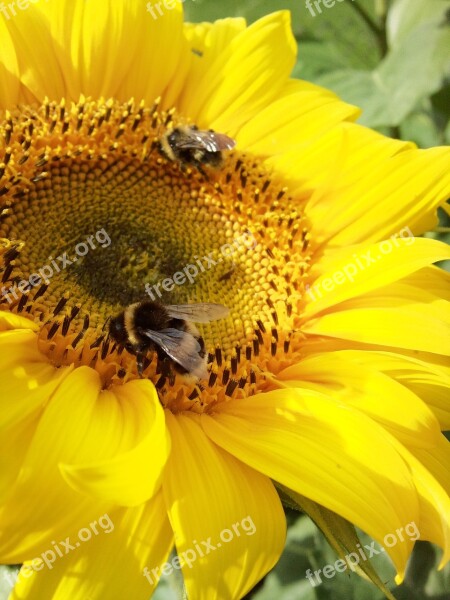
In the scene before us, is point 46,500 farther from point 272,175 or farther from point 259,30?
point 259,30

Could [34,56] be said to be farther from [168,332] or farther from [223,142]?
[168,332]

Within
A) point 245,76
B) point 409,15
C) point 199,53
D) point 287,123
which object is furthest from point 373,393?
point 409,15

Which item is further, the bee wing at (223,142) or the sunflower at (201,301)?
the bee wing at (223,142)

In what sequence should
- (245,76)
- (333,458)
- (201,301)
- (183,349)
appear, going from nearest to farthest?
(333,458) → (183,349) → (201,301) → (245,76)

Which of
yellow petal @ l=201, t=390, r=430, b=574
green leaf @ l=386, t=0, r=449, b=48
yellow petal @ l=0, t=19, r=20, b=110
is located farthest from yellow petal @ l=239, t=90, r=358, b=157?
yellow petal @ l=201, t=390, r=430, b=574

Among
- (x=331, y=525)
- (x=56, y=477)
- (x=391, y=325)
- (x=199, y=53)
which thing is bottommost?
(x=331, y=525)

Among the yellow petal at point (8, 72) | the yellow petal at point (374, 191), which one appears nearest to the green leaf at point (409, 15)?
the yellow petal at point (374, 191)

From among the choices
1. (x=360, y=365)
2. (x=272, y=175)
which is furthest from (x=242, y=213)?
(x=360, y=365)

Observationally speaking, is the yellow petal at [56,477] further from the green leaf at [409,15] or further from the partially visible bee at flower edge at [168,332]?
the green leaf at [409,15]
